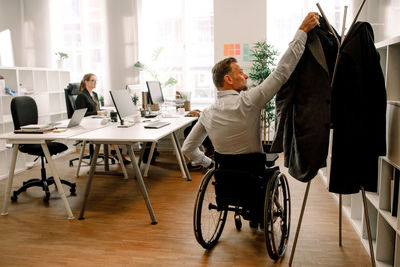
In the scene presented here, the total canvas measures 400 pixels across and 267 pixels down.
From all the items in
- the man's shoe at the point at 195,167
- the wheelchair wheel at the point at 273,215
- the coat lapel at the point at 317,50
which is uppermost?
the coat lapel at the point at 317,50

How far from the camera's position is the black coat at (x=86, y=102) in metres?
5.36

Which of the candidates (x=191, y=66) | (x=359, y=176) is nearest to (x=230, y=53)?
(x=191, y=66)

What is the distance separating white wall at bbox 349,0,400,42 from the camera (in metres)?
3.47

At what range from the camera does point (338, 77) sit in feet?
6.82

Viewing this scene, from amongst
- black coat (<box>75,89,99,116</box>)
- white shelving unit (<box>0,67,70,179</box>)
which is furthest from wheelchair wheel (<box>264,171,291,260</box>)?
white shelving unit (<box>0,67,70,179</box>)

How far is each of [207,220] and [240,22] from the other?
4444 millimetres

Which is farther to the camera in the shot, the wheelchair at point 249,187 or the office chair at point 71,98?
the office chair at point 71,98

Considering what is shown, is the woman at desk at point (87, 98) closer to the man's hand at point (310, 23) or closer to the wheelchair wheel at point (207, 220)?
the wheelchair wheel at point (207, 220)

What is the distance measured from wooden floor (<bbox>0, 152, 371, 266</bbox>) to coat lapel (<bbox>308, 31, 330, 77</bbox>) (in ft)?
4.55

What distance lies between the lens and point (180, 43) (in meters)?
7.47

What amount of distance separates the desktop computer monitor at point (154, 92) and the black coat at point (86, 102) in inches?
32.3

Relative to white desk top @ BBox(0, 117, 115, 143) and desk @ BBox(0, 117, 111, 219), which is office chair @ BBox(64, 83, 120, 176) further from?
desk @ BBox(0, 117, 111, 219)

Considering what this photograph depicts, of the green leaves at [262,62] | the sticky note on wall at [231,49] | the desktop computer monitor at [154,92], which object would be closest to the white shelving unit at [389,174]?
the desktop computer monitor at [154,92]

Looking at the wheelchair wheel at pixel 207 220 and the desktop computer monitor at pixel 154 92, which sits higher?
the desktop computer monitor at pixel 154 92
